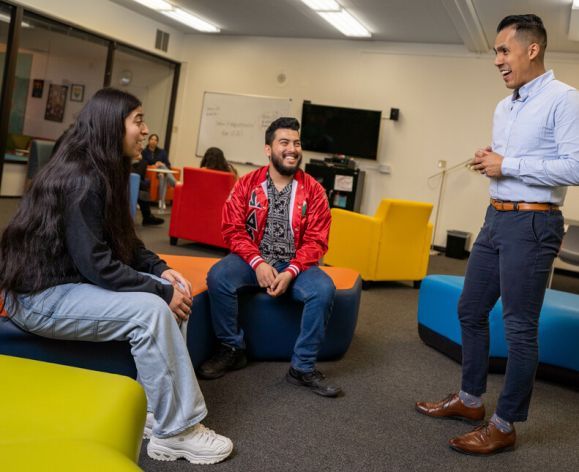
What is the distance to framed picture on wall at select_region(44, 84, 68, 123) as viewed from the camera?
776cm

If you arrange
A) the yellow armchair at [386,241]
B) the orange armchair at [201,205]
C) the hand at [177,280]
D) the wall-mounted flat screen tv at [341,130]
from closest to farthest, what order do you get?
the hand at [177,280]
the yellow armchair at [386,241]
the orange armchair at [201,205]
the wall-mounted flat screen tv at [341,130]

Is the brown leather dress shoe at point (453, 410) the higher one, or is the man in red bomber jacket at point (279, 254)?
the man in red bomber jacket at point (279, 254)

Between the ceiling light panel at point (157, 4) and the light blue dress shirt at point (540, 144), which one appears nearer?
the light blue dress shirt at point (540, 144)

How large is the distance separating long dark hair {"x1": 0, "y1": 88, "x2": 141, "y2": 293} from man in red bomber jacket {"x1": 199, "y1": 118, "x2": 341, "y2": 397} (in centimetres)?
73

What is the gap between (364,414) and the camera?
2.32 meters

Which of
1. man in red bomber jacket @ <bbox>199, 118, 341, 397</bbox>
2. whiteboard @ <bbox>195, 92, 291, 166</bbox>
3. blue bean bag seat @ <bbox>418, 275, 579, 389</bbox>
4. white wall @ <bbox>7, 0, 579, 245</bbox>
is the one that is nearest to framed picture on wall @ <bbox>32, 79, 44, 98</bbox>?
white wall @ <bbox>7, 0, 579, 245</bbox>

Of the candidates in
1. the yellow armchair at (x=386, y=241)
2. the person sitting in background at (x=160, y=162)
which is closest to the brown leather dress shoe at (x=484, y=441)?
the yellow armchair at (x=386, y=241)

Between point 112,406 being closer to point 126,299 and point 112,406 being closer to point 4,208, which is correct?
point 126,299

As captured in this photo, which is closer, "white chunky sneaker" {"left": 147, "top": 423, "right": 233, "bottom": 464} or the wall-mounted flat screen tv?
"white chunky sneaker" {"left": 147, "top": 423, "right": 233, "bottom": 464}

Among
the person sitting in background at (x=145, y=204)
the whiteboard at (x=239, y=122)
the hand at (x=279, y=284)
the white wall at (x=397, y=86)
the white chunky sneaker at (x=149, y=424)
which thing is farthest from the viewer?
the whiteboard at (x=239, y=122)

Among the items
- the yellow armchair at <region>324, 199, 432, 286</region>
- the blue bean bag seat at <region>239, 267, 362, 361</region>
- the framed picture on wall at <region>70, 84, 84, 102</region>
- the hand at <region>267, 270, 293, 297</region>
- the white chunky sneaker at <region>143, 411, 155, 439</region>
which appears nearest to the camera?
the white chunky sneaker at <region>143, 411, 155, 439</region>

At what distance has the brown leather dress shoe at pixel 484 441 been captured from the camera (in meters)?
2.05

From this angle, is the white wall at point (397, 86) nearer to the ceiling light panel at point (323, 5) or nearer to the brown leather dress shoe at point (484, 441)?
the ceiling light panel at point (323, 5)

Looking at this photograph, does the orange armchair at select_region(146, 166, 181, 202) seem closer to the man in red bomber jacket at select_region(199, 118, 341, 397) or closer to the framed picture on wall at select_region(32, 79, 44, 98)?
the framed picture on wall at select_region(32, 79, 44, 98)
